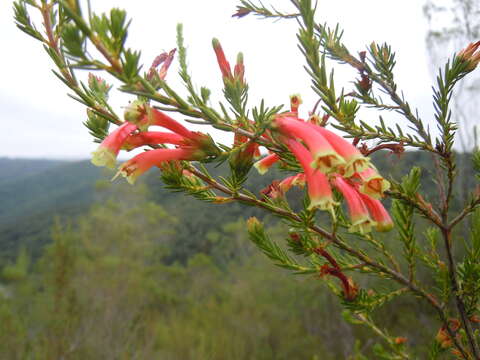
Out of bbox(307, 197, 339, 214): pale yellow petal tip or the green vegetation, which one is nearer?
bbox(307, 197, 339, 214): pale yellow petal tip

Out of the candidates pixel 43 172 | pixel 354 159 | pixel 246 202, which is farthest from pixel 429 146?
pixel 43 172

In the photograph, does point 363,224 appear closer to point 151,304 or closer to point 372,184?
point 372,184

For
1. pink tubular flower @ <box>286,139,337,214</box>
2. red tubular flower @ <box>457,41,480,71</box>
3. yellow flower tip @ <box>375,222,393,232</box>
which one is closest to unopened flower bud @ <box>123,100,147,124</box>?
pink tubular flower @ <box>286,139,337,214</box>

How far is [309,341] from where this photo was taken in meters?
10.5

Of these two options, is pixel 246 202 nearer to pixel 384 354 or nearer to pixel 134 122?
pixel 134 122

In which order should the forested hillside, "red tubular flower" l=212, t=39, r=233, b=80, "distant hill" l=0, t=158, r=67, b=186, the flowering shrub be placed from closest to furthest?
the flowering shrub
"red tubular flower" l=212, t=39, r=233, b=80
the forested hillside
"distant hill" l=0, t=158, r=67, b=186

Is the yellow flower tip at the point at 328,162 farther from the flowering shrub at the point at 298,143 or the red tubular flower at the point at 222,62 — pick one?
the red tubular flower at the point at 222,62

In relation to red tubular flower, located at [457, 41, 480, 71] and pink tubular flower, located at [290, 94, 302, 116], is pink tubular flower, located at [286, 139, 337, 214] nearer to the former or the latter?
pink tubular flower, located at [290, 94, 302, 116]

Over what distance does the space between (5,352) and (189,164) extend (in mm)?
6407

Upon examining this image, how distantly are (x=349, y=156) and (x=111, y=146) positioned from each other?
419mm

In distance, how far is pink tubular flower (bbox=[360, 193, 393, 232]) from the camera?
58 centimetres

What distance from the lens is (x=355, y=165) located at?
1.76ft

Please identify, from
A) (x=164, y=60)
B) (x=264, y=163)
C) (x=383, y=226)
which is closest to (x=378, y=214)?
(x=383, y=226)

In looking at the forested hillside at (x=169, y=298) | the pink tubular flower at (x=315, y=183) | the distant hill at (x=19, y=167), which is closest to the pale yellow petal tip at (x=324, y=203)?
the pink tubular flower at (x=315, y=183)
